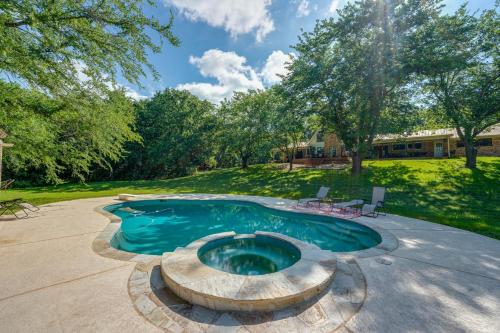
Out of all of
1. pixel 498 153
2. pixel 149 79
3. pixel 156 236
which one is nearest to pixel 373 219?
pixel 156 236

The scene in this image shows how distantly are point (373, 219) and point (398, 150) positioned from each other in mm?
25428

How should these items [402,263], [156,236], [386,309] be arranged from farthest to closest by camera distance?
[156,236]
[402,263]
[386,309]

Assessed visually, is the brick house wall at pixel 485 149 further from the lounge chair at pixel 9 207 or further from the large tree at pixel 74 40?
the lounge chair at pixel 9 207

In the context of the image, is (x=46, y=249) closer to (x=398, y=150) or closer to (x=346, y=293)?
(x=346, y=293)

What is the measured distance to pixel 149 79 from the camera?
7582 mm

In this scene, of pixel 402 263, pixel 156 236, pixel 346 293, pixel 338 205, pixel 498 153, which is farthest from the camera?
pixel 498 153

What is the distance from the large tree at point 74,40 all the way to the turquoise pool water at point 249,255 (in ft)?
19.7

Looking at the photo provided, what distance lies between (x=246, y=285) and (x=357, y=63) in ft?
55.7

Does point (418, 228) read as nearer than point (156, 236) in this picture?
Yes

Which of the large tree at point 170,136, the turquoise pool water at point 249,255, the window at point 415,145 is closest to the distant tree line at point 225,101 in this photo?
Result: the large tree at point 170,136

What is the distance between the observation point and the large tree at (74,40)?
532 centimetres

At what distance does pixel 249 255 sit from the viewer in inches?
251

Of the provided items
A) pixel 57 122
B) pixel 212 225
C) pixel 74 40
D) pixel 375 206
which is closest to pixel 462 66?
pixel 375 206

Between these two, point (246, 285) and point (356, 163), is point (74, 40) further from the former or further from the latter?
point (356, 163)
